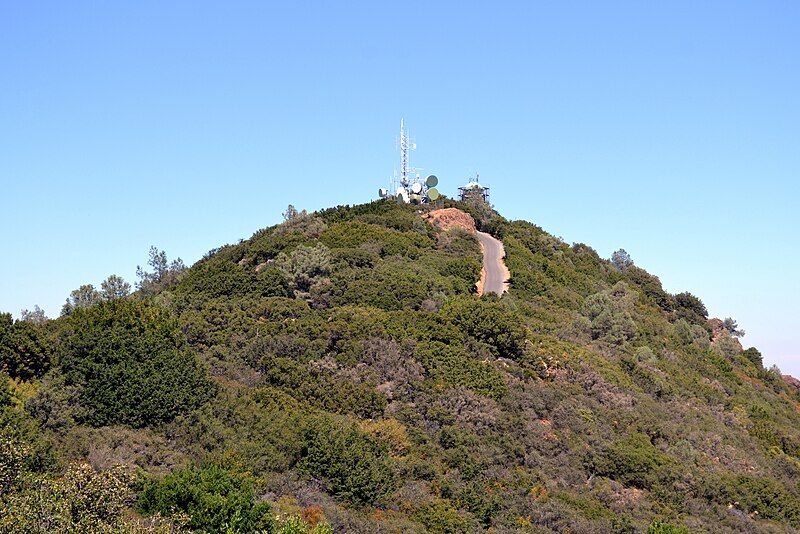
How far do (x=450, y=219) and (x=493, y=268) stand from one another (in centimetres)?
1164

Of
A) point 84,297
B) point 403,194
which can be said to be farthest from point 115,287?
point 403,194

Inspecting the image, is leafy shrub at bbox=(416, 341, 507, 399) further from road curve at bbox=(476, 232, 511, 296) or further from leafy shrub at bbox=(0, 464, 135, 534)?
leafy shrub at bbox=(0, 464, 135, 534)

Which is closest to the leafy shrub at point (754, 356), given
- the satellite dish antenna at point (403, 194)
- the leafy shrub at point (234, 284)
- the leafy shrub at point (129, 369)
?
the satellite dish antenna at point (403, 194)

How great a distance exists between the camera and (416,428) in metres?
37.4

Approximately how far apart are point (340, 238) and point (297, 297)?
1346cm

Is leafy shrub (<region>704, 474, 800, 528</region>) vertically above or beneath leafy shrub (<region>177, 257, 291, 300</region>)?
beneath

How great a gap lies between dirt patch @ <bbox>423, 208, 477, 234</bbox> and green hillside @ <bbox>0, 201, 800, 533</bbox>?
19979 millimetres

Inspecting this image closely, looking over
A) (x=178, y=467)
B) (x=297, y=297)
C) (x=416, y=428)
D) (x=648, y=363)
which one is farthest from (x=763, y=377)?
(x=178, y=467)

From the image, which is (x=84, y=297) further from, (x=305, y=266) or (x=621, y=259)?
(x=621, y=259)

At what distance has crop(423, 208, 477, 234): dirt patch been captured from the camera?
81475mm

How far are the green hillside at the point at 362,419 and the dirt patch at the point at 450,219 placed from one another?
19979 millimetres

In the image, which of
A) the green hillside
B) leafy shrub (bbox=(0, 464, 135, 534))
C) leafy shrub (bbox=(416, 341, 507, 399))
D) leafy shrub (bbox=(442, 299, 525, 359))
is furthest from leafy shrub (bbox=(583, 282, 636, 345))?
leafy shrub (bbox=(0, 464, 135, 534))

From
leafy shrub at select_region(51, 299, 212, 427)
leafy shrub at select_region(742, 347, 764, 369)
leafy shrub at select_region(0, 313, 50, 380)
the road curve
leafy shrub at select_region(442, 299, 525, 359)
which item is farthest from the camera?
leafy shrub at select_region(742, 347, 764, 369)

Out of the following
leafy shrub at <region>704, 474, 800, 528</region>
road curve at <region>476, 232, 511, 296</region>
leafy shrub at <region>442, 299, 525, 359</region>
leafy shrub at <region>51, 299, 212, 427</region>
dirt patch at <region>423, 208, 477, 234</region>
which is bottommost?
leafy shrub at <region>704, 474, 800, 528</region>
